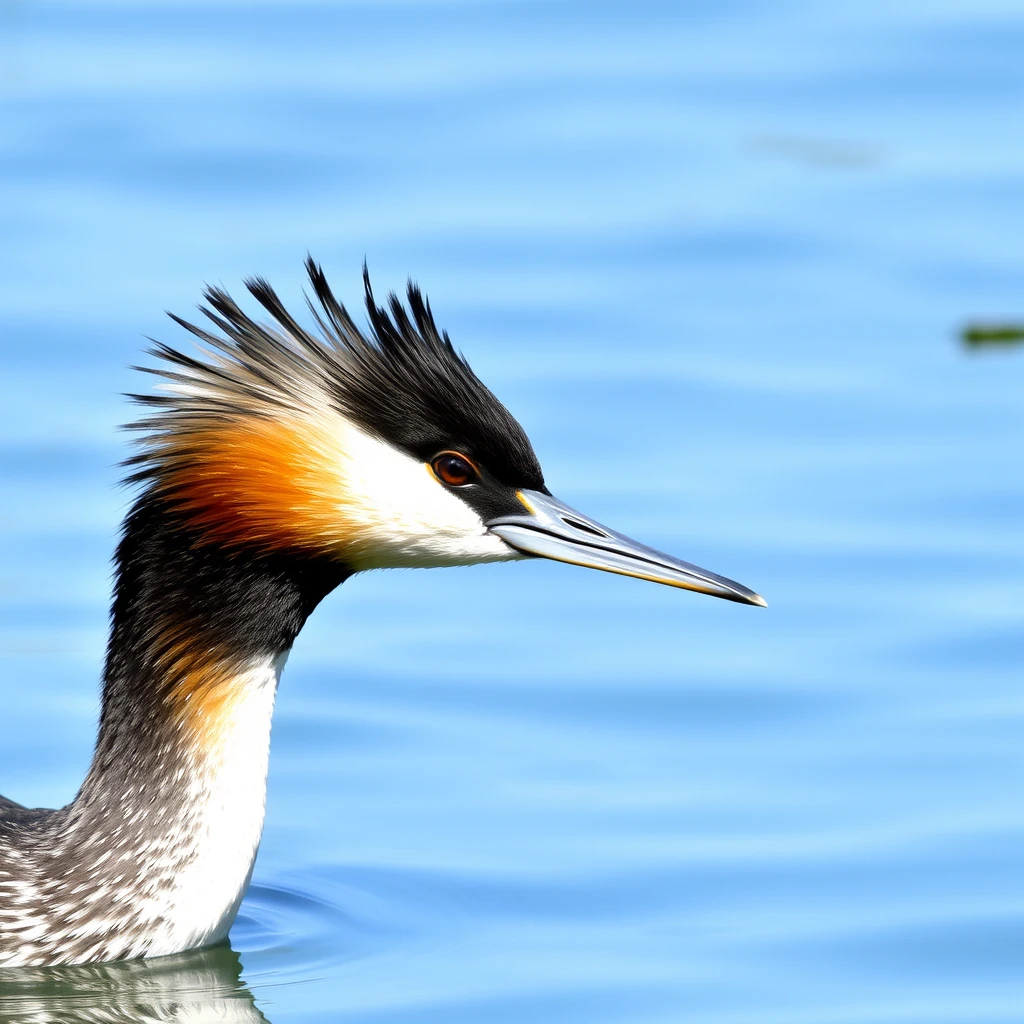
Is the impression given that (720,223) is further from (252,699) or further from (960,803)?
(252,699)

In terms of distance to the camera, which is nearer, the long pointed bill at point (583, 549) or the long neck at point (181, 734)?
the long neck at point (181, 734)

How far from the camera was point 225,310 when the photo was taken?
342 inches

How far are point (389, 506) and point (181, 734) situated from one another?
978 millimetres

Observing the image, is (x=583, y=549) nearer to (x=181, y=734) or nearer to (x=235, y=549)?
(x=235, y=549)

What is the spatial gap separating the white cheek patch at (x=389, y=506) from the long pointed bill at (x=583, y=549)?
→ 0.15 meters

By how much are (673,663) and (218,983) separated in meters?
2.95

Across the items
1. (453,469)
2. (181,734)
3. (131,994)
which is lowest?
(131,994)

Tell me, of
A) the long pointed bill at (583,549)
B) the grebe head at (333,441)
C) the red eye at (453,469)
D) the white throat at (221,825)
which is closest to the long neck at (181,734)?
the white throat at (221,825)

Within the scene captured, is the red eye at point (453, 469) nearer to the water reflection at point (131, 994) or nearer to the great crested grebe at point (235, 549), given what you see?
the great crested grebe at point (235, 549)

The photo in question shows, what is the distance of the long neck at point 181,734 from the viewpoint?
8.62 m

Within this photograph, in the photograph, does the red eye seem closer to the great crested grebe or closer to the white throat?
the great crested grebe

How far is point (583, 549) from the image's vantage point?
8914mm

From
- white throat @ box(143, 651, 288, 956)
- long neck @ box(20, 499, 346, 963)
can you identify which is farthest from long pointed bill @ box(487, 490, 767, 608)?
white throat @ box(143, 651, 288, 956)

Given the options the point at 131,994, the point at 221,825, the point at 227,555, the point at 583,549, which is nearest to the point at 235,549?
the point at 227,555
